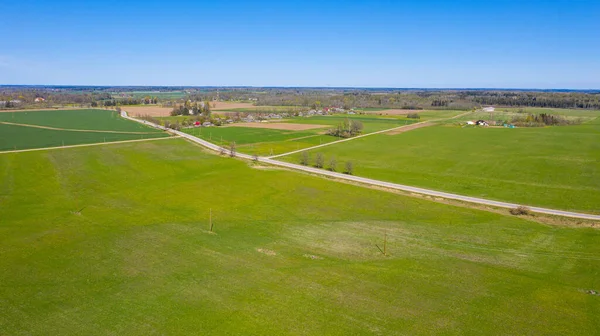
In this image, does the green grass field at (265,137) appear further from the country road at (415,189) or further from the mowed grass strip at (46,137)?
the mowed grass strip at (46,137)

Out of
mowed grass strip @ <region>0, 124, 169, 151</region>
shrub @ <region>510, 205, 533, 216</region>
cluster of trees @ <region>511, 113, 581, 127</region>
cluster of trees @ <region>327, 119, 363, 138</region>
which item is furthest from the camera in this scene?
cluster of trees @ <region>511, 113, 581, 127</region>

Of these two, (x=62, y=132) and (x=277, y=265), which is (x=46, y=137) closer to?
(x=62, y=132)

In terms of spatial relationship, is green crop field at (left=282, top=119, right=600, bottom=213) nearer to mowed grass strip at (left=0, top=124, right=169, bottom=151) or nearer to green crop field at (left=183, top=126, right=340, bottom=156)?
green crop field at (left=183, top=126, right=340, bottom=156)

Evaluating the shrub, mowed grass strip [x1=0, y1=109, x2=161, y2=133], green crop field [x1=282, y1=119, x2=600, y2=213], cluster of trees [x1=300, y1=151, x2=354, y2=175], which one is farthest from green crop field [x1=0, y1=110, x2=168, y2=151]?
the shrub

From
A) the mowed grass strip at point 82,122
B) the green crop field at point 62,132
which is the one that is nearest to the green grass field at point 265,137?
the green crop field at point 62,132

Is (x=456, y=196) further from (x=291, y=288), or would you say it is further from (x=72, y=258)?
(x=72, y=258)

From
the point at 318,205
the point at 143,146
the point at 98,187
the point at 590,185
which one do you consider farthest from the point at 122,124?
the point at 590,185

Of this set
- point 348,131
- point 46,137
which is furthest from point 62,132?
point 348,131
